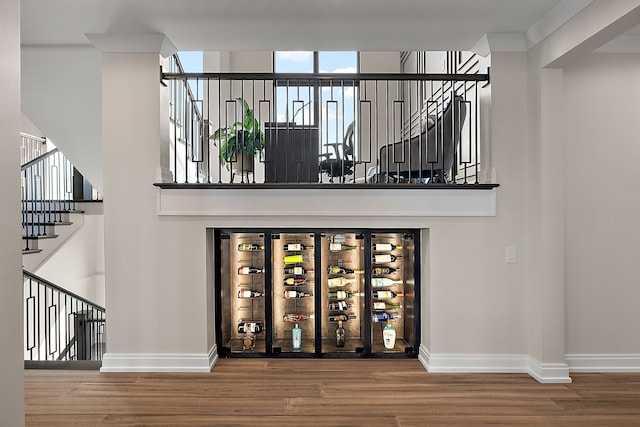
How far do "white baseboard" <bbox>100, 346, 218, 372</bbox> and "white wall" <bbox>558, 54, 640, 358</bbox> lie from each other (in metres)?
3.09

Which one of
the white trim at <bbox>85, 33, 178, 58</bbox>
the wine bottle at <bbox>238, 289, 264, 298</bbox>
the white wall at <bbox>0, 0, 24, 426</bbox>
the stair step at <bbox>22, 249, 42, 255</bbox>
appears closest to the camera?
the white wall at <bbox>0, 0, 24, 426</bbox>

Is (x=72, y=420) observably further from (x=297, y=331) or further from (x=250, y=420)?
(x=297, y=331)

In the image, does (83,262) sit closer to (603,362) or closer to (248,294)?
(248,294)

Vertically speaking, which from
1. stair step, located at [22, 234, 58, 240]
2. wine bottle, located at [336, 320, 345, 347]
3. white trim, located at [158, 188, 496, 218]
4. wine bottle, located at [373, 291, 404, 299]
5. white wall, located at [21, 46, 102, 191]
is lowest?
wine bottle, located at [336, 320, 345, 347]

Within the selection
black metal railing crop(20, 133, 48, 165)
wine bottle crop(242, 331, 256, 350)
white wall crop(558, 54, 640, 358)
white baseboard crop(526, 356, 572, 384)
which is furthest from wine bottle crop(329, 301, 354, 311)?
Answer: black metal railing crop(20, 133, 48, 165)

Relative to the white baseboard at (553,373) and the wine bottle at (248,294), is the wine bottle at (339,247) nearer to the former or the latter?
the wine bottle at (248,294)

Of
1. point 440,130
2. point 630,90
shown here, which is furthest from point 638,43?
point 440,130

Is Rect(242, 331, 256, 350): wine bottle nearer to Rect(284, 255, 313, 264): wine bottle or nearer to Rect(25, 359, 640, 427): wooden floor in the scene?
Rect(25, 359, 640, 427): wooden floor

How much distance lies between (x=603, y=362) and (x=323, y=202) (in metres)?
2.67

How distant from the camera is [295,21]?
3.61m

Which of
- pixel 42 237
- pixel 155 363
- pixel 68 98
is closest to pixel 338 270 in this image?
pixel 155 363

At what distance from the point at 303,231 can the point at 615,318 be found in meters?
2.69

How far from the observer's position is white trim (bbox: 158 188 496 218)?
12.8 ft

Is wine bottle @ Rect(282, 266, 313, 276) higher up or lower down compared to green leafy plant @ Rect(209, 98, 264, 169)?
lower down
